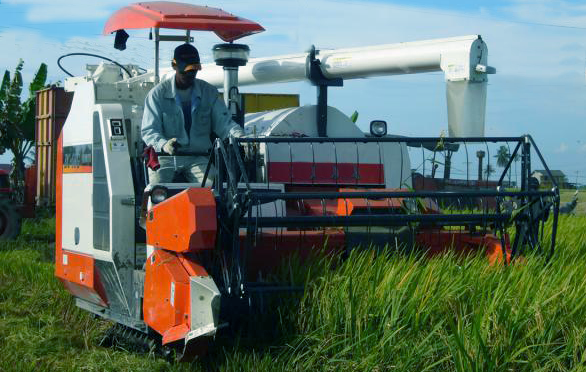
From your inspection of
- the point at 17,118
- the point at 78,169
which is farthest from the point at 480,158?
the point at 17,118

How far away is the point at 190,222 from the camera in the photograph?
575 cm

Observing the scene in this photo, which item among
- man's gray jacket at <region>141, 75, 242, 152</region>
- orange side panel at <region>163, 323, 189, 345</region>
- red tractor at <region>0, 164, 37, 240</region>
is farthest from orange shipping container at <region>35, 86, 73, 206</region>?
orange side panel at <region>163, 323, 189, 345</region>

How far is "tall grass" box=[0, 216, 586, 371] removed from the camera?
4.94 metres

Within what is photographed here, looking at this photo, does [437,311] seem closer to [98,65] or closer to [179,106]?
[179,106]

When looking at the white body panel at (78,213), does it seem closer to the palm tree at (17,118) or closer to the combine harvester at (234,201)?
the combine harvester at (234,201)

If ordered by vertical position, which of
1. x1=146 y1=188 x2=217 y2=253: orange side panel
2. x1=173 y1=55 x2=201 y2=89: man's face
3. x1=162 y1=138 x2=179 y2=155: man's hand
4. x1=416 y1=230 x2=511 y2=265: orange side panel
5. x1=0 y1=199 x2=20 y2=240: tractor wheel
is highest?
x1=173 y1=55 x2=201 y2=89: man's face

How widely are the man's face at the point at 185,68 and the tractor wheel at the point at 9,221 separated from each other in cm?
862

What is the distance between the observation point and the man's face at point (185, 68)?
726cm

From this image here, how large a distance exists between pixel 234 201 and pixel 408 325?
128cm

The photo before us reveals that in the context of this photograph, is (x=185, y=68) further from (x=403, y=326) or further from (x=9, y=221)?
(x=9, y=221)

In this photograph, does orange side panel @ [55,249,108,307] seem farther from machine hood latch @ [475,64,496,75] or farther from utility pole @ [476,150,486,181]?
machine hood latch @ [475,64,496,75]

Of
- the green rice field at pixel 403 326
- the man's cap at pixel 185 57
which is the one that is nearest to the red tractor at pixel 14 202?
the green rice field at pixel 403 326

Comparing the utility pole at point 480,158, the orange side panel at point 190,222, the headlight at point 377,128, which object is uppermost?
the headlight at point 377,128

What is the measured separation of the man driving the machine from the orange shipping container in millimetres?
8725
